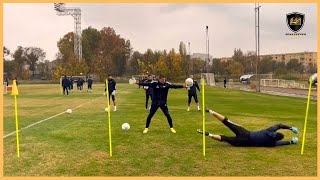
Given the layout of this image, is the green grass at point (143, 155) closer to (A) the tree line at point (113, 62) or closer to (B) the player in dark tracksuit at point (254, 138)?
(B) the player in dark tracksuit at point (254, 138)

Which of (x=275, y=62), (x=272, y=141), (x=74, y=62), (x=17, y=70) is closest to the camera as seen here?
(x=272, y=141)

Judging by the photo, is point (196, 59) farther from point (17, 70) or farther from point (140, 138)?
point (140, 138)

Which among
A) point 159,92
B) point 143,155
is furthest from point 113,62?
point 143,155

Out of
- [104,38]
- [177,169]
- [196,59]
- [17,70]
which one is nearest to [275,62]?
[196,59]

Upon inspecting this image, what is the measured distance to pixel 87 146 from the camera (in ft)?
36.8

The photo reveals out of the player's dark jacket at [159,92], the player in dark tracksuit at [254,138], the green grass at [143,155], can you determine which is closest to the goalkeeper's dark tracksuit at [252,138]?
the player in dark tracksuit at [254,138]

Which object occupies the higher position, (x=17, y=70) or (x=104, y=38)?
(x=104, y=38)

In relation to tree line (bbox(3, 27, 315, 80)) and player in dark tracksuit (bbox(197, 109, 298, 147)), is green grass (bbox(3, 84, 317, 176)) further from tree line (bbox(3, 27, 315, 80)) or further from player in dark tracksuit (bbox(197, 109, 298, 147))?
tree line (bbox(3, 27, 315, 80))

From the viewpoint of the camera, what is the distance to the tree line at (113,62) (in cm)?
10541

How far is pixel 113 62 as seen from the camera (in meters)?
118

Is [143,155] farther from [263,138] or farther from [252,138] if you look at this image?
[263,138]

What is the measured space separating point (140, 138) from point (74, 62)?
92.5m

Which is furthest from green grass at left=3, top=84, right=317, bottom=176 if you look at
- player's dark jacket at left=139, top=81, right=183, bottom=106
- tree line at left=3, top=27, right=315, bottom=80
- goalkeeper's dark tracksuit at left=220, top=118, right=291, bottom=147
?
tree line at left=3, top=27, right=315, bottom=80

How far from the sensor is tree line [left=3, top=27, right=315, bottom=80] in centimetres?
10541
